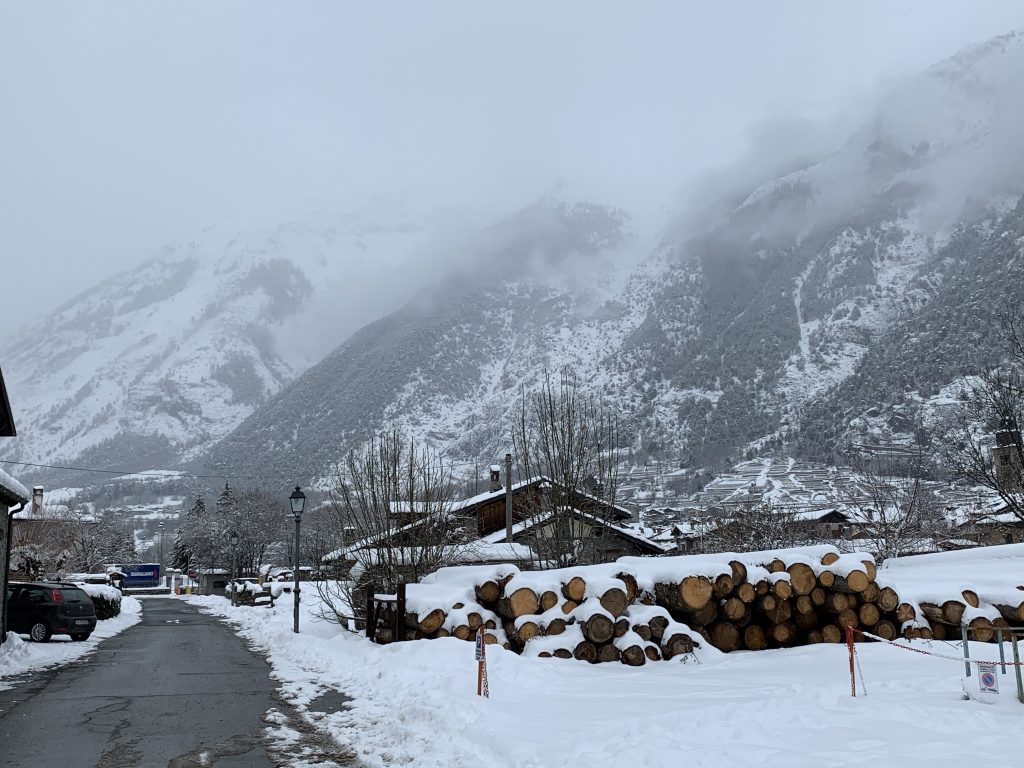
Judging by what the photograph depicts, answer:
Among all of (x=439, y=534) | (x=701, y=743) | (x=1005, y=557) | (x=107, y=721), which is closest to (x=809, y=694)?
(x=701, y=743)

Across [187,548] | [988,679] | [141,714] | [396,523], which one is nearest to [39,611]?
[396,523]

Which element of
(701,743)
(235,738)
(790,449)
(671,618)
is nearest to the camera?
(701,743)

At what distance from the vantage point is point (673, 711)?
873cm

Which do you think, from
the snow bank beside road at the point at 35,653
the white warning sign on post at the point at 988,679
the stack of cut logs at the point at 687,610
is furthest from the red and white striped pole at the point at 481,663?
the snow bank beside road at the point at 35,653

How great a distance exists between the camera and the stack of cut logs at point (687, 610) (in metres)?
13.8

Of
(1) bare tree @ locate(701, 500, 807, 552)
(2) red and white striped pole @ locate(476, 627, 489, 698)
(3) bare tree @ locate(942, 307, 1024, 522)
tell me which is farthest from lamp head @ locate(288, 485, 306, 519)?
(1) bare tree @ locate(701, 500, 807, 552)

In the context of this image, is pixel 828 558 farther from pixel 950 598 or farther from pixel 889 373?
pixel 889 373

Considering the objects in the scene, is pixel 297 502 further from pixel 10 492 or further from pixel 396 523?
pixel 10 492

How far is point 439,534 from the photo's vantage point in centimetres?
2070

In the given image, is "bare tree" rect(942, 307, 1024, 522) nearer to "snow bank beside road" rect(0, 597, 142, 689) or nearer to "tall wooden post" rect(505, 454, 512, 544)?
"tall wooden post" rect(505, 454, 512, 544)

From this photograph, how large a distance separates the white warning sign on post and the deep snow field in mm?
195

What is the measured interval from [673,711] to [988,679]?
3248 mm

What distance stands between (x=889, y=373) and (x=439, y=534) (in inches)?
Answer: 7839

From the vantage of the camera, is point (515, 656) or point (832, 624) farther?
point (832, 624)
